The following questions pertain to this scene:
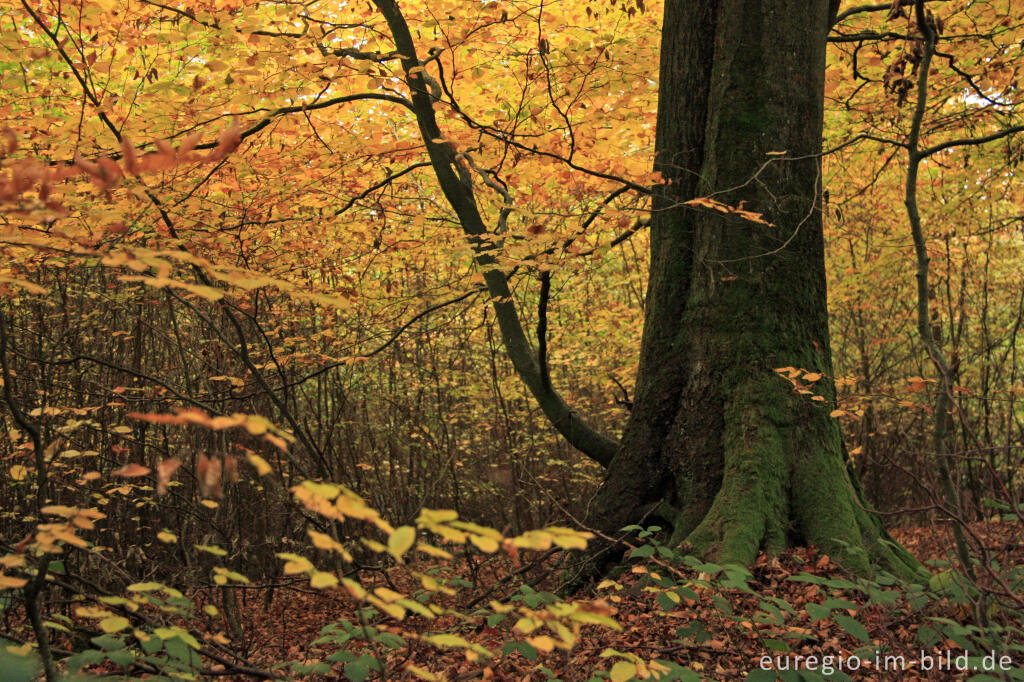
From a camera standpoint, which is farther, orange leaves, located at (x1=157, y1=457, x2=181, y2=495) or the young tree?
the young tree

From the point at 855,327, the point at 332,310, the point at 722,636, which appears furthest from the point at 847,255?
the point at 722,636

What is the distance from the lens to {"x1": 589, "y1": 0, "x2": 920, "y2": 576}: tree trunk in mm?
3926

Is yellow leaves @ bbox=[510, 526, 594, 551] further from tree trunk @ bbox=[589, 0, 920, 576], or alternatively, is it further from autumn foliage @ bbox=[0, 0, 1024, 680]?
tree trunk @ bbox=[589, 0, 920, 576]

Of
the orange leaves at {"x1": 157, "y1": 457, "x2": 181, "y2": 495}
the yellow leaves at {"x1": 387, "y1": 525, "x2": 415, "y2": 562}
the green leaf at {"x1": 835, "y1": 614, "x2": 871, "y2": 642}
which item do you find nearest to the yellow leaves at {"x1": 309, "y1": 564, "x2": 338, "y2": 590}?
the yellow leaves at {"x1": 387, "y1": 525, "x2": 415, "y2": 562}

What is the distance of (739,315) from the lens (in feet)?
13.9

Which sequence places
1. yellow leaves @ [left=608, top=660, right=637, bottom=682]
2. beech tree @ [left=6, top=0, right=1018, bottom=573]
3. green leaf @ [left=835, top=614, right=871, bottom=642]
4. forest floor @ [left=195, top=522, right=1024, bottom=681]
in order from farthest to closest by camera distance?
beech tree @ [left=6, top=0, right=1018, bottom=573] < forest floor @ [left=195, top=522, right=1024, bottom=681] < green leaf @ [left=835, top=614, right=871, bottom=642] < yellow leaves @ [left=608, top=660, right=637, bottom=682]

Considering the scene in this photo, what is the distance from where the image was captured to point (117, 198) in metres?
5.14

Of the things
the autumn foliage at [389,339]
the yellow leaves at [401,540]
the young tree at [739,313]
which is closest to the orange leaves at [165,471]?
the autumn foliage at [389,339]

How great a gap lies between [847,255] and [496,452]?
18.6ft

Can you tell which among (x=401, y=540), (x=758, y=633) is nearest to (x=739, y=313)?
(x=758, y=633)

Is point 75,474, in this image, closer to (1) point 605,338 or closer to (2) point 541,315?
(2) point 541,315

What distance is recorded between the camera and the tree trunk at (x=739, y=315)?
3926 mm

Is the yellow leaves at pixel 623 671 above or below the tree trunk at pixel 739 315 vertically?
below

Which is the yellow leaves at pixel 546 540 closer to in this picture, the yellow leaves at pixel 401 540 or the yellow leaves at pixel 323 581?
the yellow leaves at pixel 401 540
